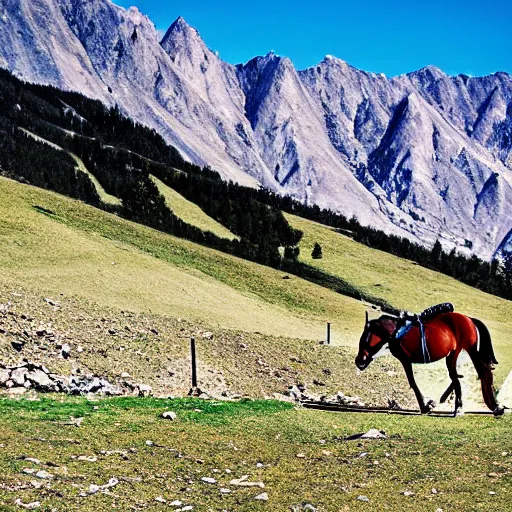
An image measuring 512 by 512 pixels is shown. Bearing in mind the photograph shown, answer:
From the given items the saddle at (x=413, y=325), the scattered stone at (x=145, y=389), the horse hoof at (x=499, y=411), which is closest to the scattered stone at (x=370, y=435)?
the saddle at (x=413, y=325)

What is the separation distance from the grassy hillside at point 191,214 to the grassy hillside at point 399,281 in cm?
1546

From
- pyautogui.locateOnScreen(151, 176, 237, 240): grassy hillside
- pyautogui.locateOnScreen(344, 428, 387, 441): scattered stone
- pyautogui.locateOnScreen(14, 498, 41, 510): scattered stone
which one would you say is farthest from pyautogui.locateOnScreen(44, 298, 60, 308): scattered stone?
pyautogui.locateOnScreen(151, 176, 237, 240): grassy hillside

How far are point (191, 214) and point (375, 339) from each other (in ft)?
336

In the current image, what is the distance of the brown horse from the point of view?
46.4ft

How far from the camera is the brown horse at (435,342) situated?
1416cm

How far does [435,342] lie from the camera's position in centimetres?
1424

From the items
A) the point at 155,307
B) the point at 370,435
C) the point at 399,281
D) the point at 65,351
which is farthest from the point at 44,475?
the point at 399,281

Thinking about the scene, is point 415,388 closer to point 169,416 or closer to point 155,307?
point 169,416

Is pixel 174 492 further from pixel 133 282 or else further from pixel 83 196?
pixel 83 196

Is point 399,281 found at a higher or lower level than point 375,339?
higher

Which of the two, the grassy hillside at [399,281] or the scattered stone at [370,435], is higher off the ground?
the grassy hillside at [399,281]

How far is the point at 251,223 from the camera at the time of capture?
4513 inches

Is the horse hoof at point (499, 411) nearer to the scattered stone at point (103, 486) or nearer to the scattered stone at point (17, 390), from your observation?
the scattered stone at point (103, 486)

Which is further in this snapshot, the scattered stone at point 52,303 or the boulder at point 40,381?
the scattered stone at point 52,303
